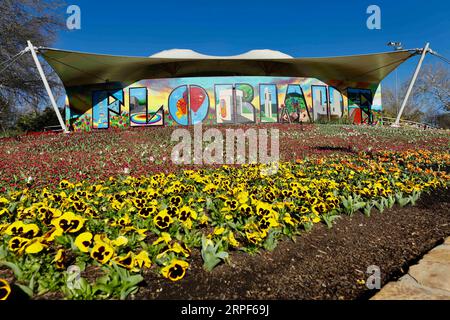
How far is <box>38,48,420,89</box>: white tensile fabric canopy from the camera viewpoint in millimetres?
19648

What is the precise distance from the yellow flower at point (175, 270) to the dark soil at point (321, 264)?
0.13 metres

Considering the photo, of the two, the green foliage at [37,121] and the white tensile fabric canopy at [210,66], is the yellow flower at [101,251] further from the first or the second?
the green foliage at [37,121]

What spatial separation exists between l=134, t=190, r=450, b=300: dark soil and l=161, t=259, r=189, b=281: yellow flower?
126 millimetres

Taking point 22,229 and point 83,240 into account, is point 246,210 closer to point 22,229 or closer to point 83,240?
point 83,240

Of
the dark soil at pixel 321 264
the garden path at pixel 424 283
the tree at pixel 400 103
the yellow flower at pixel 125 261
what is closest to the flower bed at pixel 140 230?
the yellow flower at pixel 125 261

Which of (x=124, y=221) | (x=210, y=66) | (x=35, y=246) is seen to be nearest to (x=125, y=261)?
(x=35, y=246)

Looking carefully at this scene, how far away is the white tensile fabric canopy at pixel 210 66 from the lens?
1965cm

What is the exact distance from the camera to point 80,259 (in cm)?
236

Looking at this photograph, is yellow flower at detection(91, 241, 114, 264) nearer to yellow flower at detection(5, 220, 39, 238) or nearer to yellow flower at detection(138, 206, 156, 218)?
yellow flower at detection(5, 220, 39, 238)

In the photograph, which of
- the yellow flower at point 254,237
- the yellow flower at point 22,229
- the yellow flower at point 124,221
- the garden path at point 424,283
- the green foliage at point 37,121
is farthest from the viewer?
the green foliage at point 37,121

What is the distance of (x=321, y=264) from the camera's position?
2.63 meters

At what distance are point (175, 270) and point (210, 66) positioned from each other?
87.8ft
